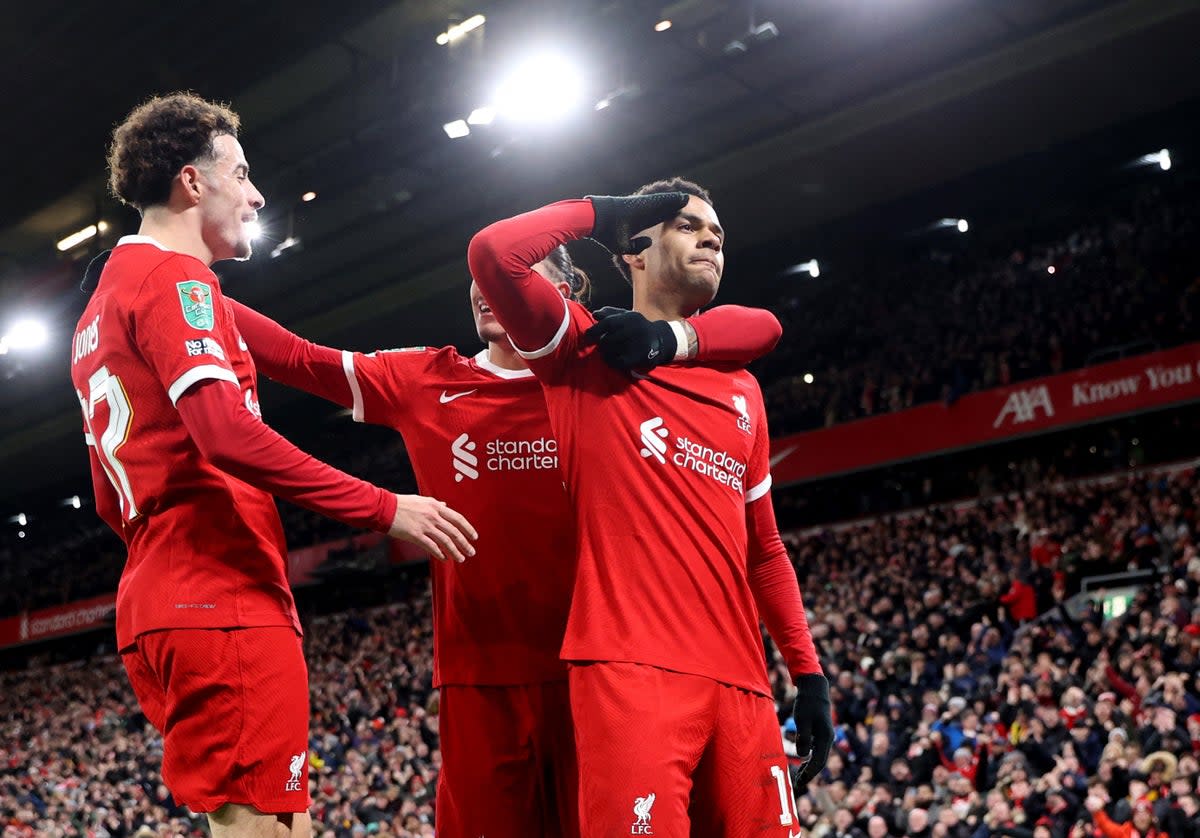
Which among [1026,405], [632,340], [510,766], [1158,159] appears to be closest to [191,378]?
[632,340]

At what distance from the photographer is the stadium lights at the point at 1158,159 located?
725 inches

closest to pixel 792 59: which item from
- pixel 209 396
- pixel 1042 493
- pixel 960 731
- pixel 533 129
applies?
pixel 533 129

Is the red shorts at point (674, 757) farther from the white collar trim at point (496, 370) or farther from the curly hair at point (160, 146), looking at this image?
the curly hair at point (160, 146)

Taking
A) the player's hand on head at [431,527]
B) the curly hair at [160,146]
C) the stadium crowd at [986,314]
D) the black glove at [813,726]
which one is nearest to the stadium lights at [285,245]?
the stadium crowd at [986,314]

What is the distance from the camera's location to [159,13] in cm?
1288

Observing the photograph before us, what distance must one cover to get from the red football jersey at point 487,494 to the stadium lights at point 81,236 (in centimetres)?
1556

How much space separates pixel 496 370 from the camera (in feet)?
11.9

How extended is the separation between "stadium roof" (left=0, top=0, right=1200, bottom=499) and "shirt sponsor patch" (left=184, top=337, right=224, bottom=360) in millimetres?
11436

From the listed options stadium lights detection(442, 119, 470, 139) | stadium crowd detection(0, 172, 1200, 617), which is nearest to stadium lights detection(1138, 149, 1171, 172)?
stadium crowd detection(0, 172, 1200, 617)

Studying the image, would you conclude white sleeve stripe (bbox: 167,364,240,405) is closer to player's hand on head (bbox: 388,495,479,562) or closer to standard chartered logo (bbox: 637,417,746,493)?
player's hand on head (bbox: 388,495,479,562)

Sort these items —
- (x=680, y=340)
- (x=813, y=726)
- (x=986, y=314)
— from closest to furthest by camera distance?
(x=680, y=340) → (x=813, y=726) → (x=986, y=314)

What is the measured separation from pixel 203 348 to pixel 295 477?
1.12ft

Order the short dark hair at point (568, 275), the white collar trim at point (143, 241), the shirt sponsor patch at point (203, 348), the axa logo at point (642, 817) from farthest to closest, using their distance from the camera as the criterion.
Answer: the short dark hair at point (568, 275)
the white collar trim at point (143, 241)
the shirt sponsor patch at point (203, 348)
the axa logo at point (642, 817)

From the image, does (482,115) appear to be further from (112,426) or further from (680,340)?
(112,426)
